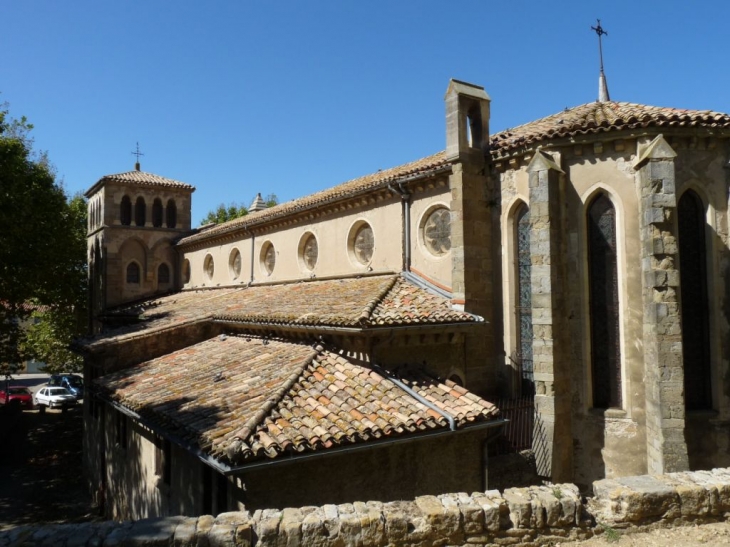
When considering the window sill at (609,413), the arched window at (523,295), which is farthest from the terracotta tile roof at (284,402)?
the window sill at (609,413)

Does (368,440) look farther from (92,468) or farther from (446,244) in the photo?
(92,468)

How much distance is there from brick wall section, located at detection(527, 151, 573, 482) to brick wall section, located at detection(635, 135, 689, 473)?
149 centimetres

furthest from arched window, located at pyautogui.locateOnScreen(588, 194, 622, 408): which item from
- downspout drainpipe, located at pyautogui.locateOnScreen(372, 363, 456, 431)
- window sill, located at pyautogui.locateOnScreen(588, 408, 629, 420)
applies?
downspout drainpipe, located at pyautogui.locateOnScreen(372, 363, 456, 431)

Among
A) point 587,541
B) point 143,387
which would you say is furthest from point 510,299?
point 143,387

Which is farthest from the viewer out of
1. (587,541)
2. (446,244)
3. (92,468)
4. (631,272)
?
(92,468)

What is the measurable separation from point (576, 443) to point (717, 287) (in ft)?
13.6

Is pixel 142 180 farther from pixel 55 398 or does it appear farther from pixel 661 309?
pixel 661 309

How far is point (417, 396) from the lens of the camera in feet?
29.9

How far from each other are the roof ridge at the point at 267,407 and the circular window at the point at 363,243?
5420 millimetres

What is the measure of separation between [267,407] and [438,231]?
6929mm

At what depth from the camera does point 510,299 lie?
11734mm

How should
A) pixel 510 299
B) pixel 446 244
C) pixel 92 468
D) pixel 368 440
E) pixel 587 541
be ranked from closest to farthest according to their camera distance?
pixel 587 541
pixel 368 440
pixel 510 299
pixel 446 244
pixel 92 468

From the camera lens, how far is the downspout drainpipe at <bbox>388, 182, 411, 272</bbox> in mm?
13742

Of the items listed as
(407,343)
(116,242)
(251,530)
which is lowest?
(251,530)
